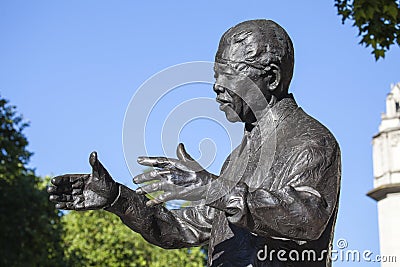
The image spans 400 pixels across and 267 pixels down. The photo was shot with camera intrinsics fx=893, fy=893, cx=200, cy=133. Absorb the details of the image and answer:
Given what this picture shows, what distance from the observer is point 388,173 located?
50875 millimetres

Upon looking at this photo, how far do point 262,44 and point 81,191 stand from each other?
1307 mm

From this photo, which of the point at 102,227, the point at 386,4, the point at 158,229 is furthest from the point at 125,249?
the point at 158,229

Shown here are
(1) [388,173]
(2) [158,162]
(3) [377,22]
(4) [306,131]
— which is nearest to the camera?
(2) [158,162]

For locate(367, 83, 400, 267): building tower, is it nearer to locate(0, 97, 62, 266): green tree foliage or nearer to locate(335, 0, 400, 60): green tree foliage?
locate(0, 97, 62, 266): green tree foliage

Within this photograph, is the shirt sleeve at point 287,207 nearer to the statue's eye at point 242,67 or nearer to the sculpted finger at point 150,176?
the sculpted finger at point 150,176

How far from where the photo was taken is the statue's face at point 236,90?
4996mm

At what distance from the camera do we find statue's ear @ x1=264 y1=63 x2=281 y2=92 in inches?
197

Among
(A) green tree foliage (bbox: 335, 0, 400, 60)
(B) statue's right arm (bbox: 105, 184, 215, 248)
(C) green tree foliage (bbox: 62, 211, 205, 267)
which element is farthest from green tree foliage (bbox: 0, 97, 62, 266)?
(B) statue's right arm (bbox: 105, 184, 215, 248)

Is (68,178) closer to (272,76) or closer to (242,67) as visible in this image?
(242,67)

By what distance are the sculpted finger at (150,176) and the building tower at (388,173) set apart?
37.6 m

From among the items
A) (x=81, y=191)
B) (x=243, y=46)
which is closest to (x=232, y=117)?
(x=243, y=46)

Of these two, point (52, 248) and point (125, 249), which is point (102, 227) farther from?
point (52, 248)

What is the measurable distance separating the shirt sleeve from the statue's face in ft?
2.04

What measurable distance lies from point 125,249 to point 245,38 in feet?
133
